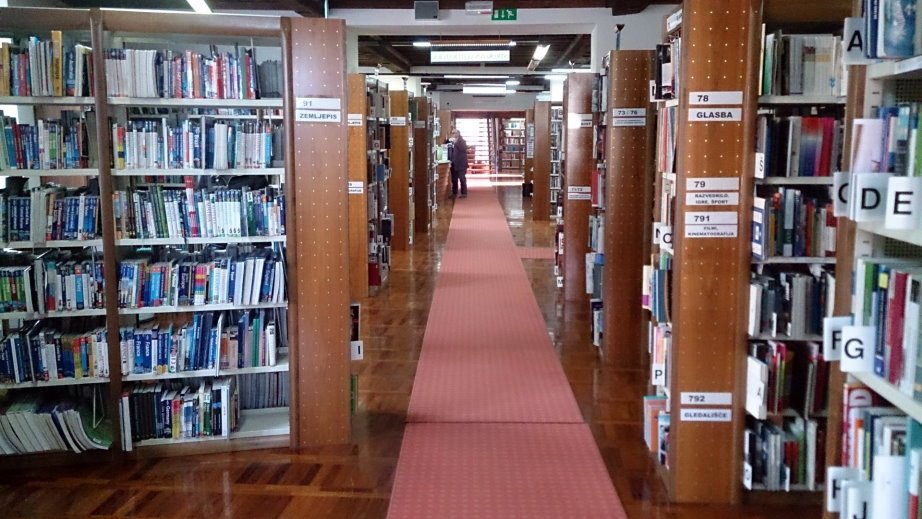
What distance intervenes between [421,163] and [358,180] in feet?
17.7

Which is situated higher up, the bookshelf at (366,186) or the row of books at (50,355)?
the bookshelf at (366,186)

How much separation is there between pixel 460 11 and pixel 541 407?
6333 millimetres

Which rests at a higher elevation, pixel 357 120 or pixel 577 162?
pixel 357 120

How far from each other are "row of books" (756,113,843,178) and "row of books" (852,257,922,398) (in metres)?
1.76

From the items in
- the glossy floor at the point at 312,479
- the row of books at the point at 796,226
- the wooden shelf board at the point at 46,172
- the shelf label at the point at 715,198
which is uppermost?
the wooden shelf board at the point at 46,172

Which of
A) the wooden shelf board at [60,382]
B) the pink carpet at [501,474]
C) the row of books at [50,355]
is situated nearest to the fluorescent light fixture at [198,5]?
the row of books at [50,355]

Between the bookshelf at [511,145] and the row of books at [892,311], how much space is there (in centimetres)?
2853

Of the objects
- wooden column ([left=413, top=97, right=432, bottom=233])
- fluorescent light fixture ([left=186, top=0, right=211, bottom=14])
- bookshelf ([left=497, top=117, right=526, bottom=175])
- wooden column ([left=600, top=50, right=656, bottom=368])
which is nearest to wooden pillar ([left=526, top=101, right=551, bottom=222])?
wooden column ([left=413, top=97, right=432, bottom=233])

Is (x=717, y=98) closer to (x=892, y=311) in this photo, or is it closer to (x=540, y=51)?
(x=892, y=311)

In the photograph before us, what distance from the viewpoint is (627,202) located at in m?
6.24

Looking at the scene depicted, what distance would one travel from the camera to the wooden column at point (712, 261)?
372cm

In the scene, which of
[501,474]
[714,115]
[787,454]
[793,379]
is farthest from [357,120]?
[787,454]

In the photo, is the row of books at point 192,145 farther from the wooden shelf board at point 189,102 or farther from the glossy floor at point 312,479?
the glossy floor at point 312,479

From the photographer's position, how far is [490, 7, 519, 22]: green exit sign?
33.0ft
